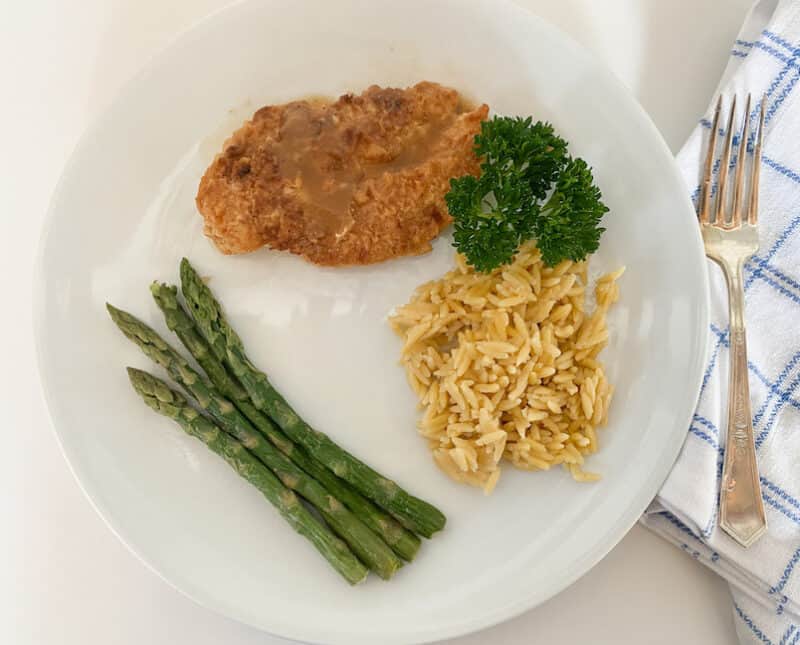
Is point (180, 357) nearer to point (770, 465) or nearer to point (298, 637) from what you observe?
point (298, 637)

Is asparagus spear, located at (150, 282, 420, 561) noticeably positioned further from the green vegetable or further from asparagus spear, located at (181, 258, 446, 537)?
the green vegetable

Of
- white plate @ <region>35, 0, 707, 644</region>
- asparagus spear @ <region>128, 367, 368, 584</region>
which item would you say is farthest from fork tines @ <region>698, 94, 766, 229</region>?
asparagus spear @ <region>128, 367, 368, 584</region>

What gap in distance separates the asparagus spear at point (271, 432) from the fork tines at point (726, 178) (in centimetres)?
178

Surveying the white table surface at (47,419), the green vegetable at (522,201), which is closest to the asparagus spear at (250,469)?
the white table surface at (47,419)

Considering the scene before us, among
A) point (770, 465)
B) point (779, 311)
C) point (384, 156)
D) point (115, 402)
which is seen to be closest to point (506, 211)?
point (384, 156)

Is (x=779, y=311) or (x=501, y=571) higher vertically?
(x=779, y=311)

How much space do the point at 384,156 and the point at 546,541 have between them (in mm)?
1712

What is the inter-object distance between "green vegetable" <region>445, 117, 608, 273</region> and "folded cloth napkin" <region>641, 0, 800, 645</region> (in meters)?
0.55

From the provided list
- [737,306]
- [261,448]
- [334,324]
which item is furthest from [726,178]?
[261,448]

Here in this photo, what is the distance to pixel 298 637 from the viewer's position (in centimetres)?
302

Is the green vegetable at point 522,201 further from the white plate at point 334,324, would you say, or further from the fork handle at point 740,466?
the fork handle at point 740,466

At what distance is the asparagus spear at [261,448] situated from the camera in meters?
3.09

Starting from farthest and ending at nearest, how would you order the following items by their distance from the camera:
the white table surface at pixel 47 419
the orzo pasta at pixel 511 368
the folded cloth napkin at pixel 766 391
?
the white table surface at pixel 47 419
the orzo pasta at pixel 511 368
the folded cloth napkin at pixel 766 391

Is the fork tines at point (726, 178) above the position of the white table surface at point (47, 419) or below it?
above
